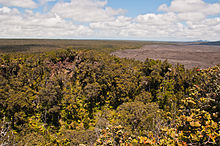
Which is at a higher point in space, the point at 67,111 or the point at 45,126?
the point at 67,111

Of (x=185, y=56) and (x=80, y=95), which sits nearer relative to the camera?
(x=80, y=95)

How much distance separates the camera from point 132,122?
20.7 meters

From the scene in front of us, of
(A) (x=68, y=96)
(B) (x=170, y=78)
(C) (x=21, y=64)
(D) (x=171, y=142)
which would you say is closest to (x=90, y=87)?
(A) (x=68, y=96)

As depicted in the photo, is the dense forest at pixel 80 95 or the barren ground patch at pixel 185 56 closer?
the dense forest at pixel 80 95

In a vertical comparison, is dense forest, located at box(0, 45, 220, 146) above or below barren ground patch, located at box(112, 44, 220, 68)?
below

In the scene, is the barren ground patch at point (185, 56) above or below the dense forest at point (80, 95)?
above

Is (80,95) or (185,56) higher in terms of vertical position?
(185,56)

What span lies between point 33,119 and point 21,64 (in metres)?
18.1

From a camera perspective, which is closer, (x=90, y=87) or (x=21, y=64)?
(x=90, y=87)

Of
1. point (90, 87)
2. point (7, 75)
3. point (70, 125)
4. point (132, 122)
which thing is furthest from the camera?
point (7, 75)

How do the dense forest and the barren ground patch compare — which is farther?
the barren ground patch

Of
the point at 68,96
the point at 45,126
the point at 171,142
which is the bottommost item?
the point at 45,126

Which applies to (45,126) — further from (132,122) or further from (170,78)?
(170,78)

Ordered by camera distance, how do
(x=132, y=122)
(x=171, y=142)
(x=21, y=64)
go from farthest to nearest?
(x=21, y=64) → (x=132, y=122) → (x=171, y=142)
